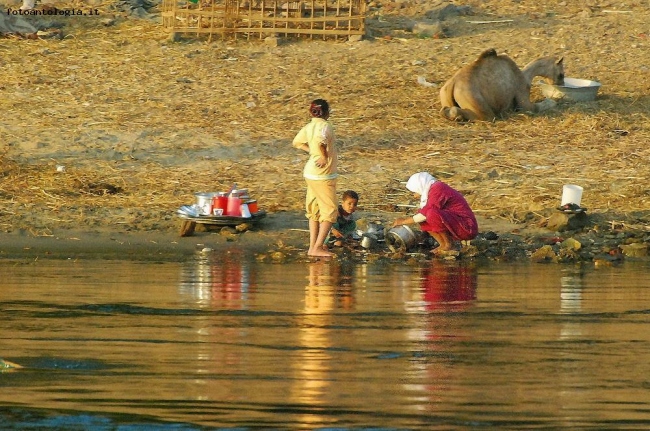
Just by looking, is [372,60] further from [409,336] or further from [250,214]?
[409,336]

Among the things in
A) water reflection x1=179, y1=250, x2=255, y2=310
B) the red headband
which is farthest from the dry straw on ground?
the red headband

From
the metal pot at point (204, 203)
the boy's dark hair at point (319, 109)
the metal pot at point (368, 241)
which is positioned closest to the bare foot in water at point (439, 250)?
the metal pot at point (368, 241)

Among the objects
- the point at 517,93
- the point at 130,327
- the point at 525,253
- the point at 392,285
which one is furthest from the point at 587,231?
the point at 130,327

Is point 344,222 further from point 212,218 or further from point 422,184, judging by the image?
point 212,218

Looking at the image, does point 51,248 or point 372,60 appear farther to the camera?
point 372,60

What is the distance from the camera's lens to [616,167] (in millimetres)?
16844

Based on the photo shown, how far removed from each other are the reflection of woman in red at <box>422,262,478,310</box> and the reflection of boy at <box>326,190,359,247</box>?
107 centimetres

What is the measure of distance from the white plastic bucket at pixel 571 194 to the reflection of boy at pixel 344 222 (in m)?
2.15

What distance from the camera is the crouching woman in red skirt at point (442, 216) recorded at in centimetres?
1374

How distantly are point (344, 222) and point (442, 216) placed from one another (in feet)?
3.63

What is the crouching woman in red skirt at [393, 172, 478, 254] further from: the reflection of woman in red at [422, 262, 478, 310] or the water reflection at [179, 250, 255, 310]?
the water reflection at [179, 250, 255, 310]

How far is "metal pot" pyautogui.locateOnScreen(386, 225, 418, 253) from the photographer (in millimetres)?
13906

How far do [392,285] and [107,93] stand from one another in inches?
316

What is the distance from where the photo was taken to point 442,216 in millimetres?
13695
